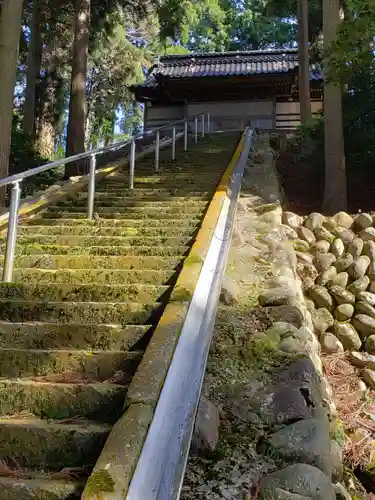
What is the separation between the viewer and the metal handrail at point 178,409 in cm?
189

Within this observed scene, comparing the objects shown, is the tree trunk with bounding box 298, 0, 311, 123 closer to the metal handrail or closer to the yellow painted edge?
the yellow painted edge

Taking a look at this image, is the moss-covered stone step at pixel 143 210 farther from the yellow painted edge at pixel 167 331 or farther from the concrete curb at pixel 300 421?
the yellow painted edge at pixel 167 331

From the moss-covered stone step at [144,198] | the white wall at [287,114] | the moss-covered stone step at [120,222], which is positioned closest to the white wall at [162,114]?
the white wall at [287,114]

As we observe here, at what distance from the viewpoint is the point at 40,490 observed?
6.61 ft

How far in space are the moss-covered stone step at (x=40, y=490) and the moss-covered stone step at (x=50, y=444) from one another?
24 cm

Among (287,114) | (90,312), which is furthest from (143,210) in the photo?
(287,114)

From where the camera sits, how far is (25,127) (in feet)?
48.0

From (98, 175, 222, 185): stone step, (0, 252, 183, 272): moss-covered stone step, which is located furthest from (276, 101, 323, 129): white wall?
(0, 252, 183, 272): moss-covered stone step

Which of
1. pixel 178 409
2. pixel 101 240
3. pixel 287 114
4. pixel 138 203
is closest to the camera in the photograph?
pixel 178 409

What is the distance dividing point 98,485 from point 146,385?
0.62 meters

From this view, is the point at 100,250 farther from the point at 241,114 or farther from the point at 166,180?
the point at 241,114

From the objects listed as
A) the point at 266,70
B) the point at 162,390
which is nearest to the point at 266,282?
the point at 162,390

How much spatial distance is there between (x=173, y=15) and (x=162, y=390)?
1211cm

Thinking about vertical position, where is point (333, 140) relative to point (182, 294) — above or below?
above
